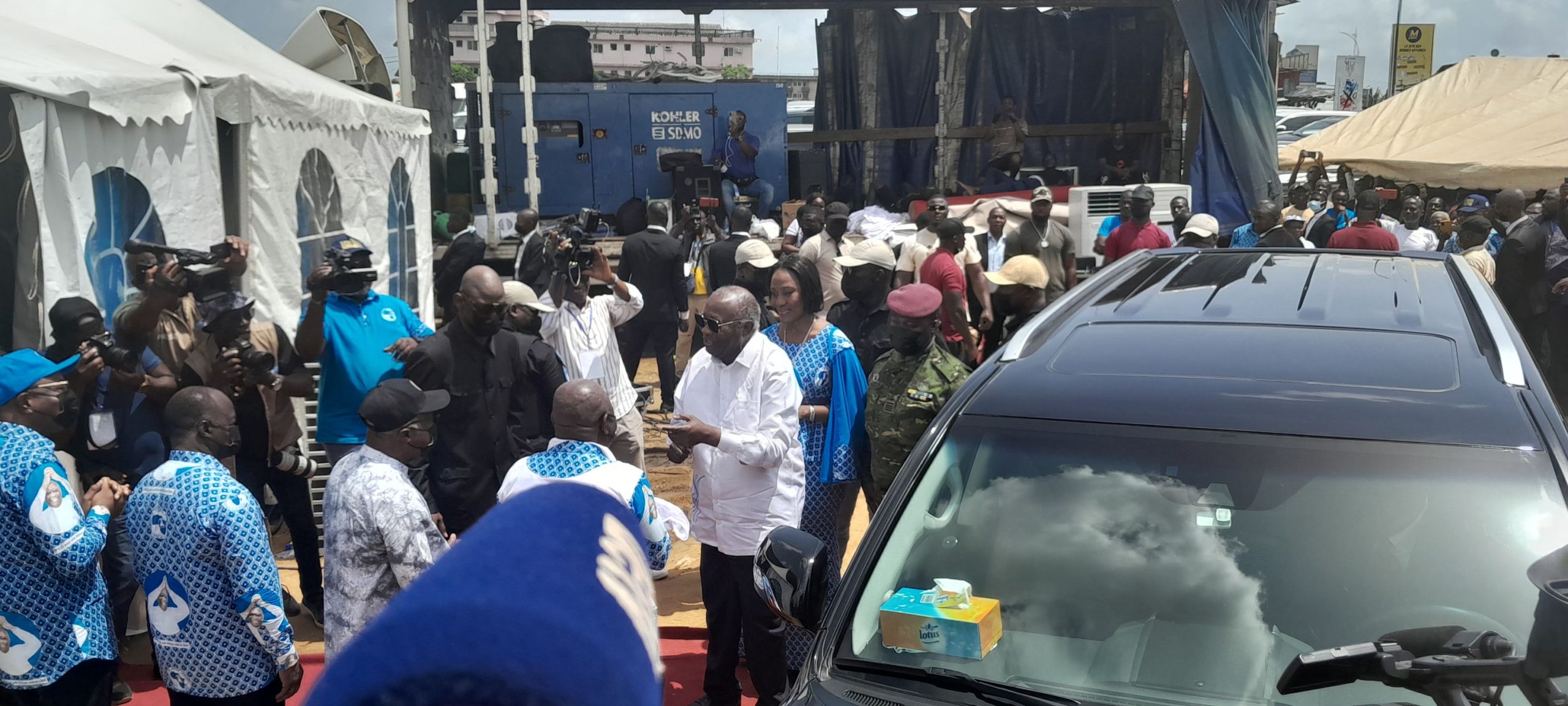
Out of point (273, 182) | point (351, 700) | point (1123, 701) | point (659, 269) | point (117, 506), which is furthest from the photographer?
point (659, 269)

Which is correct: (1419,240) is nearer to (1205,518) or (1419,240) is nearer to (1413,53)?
(1205,518)

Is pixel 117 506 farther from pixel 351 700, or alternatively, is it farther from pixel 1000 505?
pixel 351 700

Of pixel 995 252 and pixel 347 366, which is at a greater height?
pixel 995 252

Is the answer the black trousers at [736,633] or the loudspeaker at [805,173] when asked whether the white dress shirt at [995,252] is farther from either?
the loudspeaker at [805,173]

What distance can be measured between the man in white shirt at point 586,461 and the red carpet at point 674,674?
1417 mm

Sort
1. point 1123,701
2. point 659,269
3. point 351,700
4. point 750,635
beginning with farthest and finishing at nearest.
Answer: point 659,269 → point 750,635 → point 1123,701 → point 351,700

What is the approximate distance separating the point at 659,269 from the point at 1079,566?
21.9 ft

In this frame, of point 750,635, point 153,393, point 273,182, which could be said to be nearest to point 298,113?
point 273,182

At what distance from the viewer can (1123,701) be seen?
247cm

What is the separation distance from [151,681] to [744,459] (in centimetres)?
296

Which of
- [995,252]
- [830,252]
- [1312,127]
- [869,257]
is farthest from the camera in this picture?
[1312,127]

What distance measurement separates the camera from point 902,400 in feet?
15.2

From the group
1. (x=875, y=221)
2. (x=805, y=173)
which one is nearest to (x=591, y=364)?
(x=875, y=221)

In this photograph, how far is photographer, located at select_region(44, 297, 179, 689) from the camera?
4.70 metres
